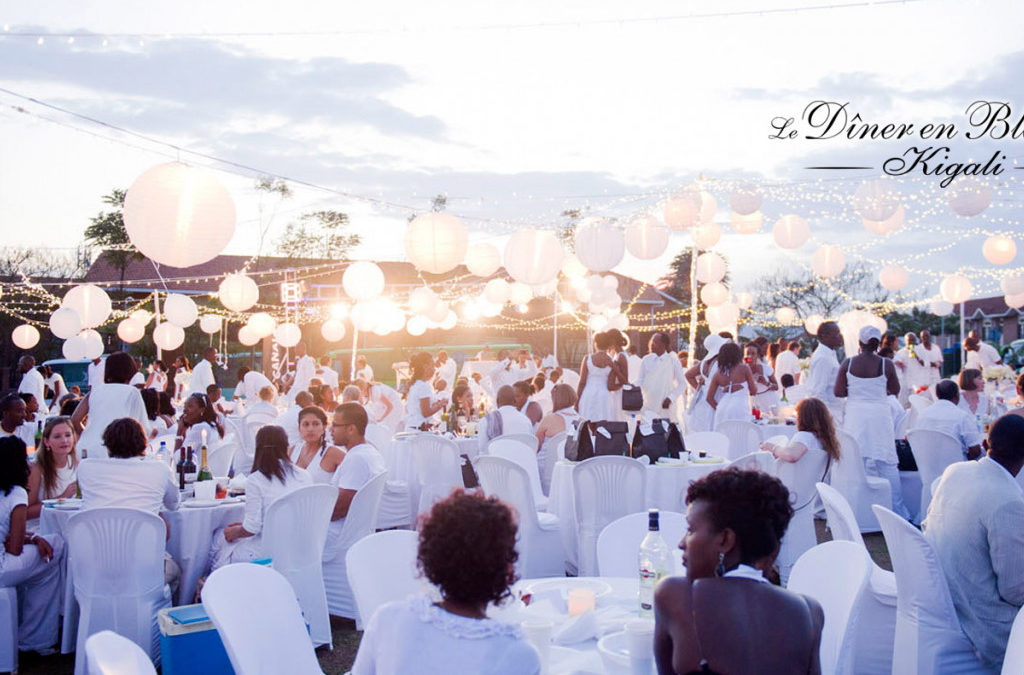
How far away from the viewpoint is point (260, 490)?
4.86 metres

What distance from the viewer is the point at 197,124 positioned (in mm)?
9953

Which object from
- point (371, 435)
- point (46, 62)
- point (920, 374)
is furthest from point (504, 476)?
point (920, 374)

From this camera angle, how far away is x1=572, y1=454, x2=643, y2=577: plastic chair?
572 cm

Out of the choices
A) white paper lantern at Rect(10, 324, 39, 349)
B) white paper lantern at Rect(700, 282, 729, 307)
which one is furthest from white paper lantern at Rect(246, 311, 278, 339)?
white paper lantern at Rect(700, 282, 729, 307)

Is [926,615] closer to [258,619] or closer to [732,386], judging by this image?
[258,619]

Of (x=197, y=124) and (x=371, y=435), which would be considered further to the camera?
(x=197, y=124)

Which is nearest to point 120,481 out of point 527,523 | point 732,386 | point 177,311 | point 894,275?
point 527,523

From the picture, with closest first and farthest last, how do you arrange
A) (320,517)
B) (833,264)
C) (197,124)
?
1. (320,517)
2. (197,124)
3. (833,264)

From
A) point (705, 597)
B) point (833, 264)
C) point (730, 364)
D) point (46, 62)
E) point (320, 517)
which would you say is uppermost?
point (46, 62)

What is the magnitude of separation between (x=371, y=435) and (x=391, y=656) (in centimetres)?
672

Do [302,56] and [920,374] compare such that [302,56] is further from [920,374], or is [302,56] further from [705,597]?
[920,374]

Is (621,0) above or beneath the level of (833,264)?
above

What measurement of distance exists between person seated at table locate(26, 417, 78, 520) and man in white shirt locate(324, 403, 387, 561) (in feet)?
5.36

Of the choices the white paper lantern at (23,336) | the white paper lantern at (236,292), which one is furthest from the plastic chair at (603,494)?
the white paper lantern at (23,336)
